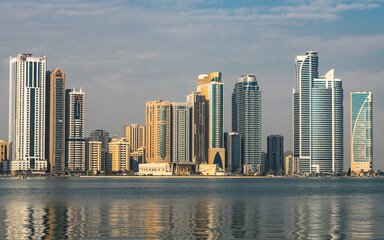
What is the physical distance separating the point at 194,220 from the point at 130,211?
54.3 ft

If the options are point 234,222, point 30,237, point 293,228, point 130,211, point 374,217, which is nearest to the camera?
point 30,237

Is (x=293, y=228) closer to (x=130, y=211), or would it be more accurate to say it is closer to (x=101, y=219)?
(x=101, y=219)

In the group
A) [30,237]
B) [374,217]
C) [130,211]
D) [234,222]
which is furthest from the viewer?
[130,211]

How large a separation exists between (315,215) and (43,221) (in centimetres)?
3315

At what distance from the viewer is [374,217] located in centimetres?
7512

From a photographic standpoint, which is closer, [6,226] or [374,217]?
[6,226]

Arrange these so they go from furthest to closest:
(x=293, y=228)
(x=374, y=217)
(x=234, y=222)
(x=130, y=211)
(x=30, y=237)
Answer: (x=130, y=211) → (x=374, y=217) → (x=234, y=222) → (x=293, y=228) → (x=30, y=237)

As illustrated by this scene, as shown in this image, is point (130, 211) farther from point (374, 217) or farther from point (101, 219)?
point (374, 217)

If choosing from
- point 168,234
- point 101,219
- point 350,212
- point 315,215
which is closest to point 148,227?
point 168,234

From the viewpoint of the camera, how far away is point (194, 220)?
70.1m

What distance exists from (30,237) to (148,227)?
1230 centimetres

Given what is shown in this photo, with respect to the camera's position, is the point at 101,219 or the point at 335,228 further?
the point at 101,219

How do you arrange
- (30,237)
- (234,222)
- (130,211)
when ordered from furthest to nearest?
(130,211)
(234,222)
(30,237)

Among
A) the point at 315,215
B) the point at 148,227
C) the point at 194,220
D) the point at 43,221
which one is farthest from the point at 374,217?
the point at 43,221
